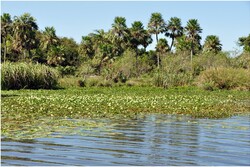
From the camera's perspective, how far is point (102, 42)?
74000 mm

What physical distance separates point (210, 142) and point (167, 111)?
800cm

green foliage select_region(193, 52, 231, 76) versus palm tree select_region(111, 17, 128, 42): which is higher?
palm tree select_region(111, 17, 128, 42)

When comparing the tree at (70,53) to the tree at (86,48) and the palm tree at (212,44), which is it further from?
the palm tree at (212,44)

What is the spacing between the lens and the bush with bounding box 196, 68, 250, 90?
1674 inches

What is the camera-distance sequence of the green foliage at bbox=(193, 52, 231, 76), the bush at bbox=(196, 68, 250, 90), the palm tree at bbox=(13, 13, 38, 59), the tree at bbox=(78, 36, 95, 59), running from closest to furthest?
the bush at bbox=(196, 68, 250, 90) < the green foliage at bbox=(193, 52, 231, 76) < the palm tree at bbox=(13, 13, 38, 59) < the tree at bbox=(78, 36, 95, 59)

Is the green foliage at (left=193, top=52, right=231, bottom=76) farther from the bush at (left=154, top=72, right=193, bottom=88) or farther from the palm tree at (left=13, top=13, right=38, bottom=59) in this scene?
the palm tree at (left=13, top=13, right=38, bottom=59)

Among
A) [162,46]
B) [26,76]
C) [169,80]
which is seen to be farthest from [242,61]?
[26,76]

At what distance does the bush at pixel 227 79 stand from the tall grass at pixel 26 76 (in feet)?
47.9

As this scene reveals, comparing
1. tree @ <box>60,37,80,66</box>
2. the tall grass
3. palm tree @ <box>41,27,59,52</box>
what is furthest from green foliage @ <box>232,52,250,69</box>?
palm tree @ <box>41,27,59,52</box>

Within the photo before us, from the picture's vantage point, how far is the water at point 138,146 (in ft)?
26.8

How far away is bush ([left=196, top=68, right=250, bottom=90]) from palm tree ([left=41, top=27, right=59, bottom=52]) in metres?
34.6

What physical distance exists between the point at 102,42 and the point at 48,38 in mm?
9166

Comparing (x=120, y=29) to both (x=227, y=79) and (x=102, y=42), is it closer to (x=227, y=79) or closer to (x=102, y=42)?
(x=102, y=42)

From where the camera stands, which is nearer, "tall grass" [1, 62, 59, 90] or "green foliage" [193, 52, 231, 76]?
"tall grass" [1, 62, 59, 90]
